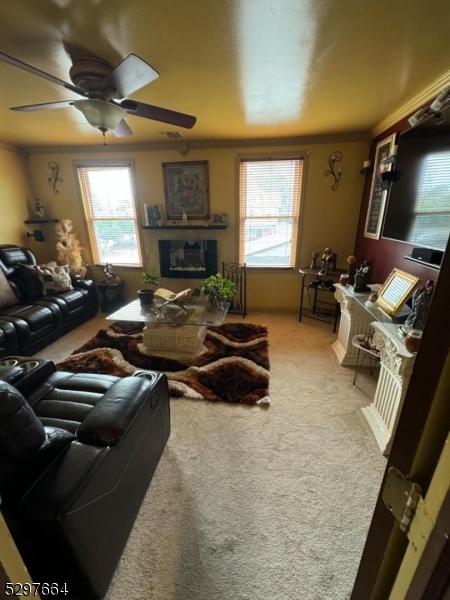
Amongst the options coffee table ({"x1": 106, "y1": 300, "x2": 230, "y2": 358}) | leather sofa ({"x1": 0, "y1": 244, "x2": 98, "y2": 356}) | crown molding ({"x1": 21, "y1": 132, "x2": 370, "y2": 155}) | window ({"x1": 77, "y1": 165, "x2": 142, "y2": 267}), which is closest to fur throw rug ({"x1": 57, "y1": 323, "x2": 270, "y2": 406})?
coffee table ({"x1": 106, "y1": 300, "x2": 230, "y2": 358})

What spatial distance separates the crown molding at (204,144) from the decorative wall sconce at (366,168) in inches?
12.3

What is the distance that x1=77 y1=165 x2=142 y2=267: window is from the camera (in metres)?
3.87

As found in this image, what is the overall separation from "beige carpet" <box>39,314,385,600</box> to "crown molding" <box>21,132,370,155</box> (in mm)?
2995

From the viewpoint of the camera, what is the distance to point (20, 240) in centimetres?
387

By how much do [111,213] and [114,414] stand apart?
3664 mm

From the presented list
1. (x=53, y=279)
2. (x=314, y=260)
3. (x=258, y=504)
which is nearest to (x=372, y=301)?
(x=314, y=260)

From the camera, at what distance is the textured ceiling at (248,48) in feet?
4.15

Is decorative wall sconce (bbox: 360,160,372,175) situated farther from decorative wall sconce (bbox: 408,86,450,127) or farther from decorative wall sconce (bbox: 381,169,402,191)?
decorative wall sconce (bbox: 408,86,450,127)

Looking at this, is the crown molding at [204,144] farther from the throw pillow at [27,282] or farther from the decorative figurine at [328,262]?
the throw pillow at [27,282]

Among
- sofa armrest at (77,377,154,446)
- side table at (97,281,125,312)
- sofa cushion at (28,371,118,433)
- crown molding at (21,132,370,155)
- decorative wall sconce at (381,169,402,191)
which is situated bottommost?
side table at (97,281,125,312)

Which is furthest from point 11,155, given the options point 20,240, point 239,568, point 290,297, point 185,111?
point 239,568

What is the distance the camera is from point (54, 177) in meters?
3.92

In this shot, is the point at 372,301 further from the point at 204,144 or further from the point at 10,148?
the point at 10,148

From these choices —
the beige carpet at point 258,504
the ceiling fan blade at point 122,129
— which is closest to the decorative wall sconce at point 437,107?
the beige carpet at point 258,504
